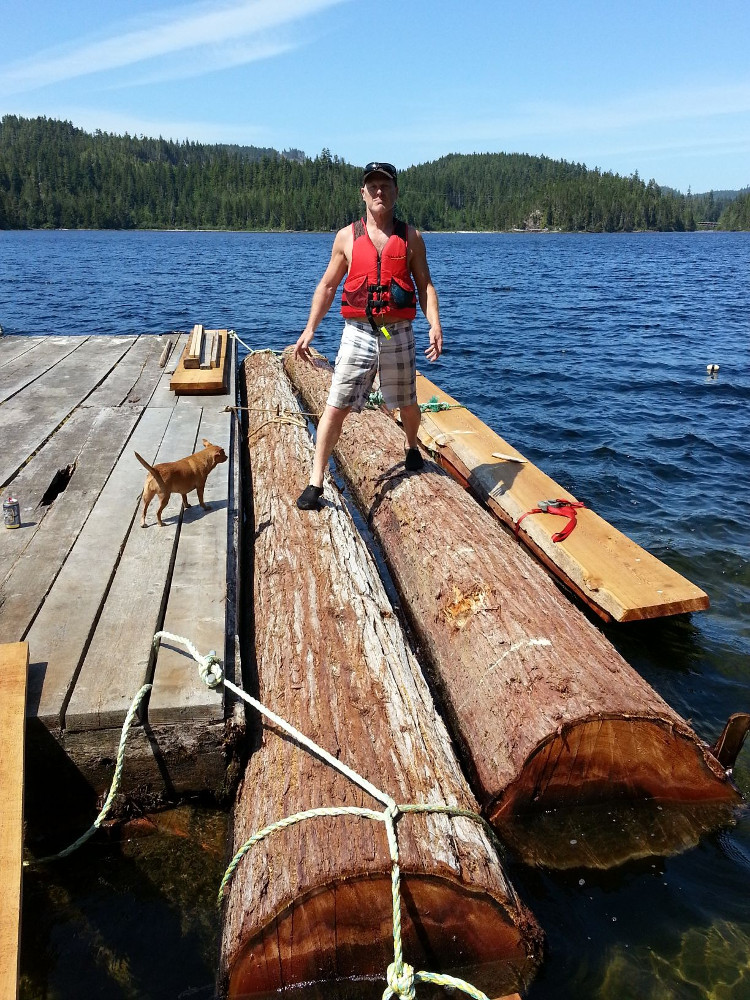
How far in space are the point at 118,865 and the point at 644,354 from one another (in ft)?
55.9

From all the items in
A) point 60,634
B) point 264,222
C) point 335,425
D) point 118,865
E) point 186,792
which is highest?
point 264,222

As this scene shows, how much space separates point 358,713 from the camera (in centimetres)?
316

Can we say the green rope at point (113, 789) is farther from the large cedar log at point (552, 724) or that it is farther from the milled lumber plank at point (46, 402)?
the milled lumber plank at point (46, 402)

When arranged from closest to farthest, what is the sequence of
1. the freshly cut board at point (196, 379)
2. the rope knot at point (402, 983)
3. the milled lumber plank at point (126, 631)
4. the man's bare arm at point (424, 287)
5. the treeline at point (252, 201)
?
the rope knot at point (402, 983), the milled lumber plank at point (126, 631), the man's bare arm at point (424, 287), the freshly cut board at point (196, 379), the treeline at point (252, 201)

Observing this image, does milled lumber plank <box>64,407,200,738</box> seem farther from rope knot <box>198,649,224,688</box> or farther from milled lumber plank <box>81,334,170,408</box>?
milled lumber plank <box>81,334,170,408</box>

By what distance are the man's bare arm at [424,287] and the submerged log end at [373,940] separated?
11.1ft

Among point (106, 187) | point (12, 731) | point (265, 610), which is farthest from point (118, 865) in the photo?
point (106, 187)

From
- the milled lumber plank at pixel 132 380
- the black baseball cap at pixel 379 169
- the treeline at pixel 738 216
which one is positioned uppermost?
the treeline at pixel 738 216

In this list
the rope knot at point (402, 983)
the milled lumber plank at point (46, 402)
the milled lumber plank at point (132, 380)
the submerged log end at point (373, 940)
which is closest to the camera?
the rope knot at point (402, 983)

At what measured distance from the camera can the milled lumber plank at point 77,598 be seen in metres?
3.05

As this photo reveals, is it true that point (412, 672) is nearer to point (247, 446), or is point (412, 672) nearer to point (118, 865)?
point (118, 865)

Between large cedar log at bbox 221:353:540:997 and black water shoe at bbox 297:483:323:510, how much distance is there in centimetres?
130

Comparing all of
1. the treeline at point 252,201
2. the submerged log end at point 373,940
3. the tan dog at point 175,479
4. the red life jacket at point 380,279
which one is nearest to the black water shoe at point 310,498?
the tan dog at point 175,479

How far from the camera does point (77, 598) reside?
370cm
